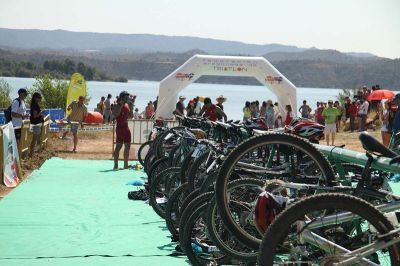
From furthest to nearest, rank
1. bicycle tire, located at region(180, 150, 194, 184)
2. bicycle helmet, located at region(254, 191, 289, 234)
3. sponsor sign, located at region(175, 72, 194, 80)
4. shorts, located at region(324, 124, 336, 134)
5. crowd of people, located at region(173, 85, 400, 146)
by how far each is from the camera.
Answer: sponsor sign, located at region(175, 72, 194, 80), crowd of people, located at region(173, 85, 400, 146), shorts, located at region(324, 124, 336, 134), bicycle tire, located at region(180, 150, 194, 184), bicycle helmet, located at region(254, 191, 289, 234)

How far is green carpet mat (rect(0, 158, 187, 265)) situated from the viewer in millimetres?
7629

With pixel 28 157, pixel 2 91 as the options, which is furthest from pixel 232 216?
pixel 2 91

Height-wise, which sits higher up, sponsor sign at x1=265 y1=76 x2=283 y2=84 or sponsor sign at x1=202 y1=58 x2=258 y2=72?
sponsor sign at x1=202 y1=58 x2=258 y2=72

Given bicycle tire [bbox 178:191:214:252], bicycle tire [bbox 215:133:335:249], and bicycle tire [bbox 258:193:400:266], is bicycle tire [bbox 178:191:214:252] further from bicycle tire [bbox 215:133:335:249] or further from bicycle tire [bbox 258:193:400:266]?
bicycle tire [bbox 258:193:400:266]

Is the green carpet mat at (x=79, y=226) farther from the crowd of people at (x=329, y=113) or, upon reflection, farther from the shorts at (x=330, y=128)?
the shorts at (x=330, y=128)

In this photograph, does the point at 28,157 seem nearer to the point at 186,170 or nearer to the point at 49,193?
the point at 49,193

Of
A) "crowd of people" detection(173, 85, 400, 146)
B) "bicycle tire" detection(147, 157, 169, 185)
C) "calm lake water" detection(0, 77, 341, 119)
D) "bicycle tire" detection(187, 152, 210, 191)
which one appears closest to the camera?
"bicycle tire" detection(187, 152, 210, 191)

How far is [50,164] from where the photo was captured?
16.5 m

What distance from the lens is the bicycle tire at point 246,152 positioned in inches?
198

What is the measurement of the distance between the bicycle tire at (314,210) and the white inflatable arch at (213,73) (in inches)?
789

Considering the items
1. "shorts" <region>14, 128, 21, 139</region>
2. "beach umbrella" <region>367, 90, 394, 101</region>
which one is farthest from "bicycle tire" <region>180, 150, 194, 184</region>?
"beach umbrella" <region>367, 90, 394, 101</region>

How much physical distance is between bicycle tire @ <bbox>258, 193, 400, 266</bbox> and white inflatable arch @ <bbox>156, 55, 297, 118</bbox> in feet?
65.8

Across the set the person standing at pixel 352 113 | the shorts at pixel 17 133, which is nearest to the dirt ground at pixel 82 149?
the shorts at pixel 17 133

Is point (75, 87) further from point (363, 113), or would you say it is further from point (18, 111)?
point (18, 111)
